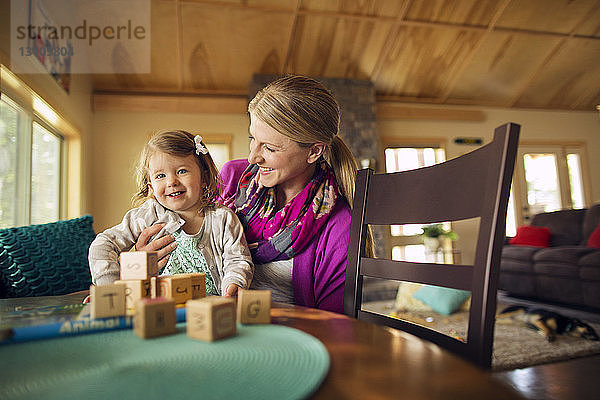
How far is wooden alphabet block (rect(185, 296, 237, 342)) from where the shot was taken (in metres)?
0.51

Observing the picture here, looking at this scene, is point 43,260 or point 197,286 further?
point 43,260

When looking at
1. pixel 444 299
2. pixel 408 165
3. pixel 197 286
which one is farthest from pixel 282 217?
pixel 408 165

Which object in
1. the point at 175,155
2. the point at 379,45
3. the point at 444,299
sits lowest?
the point at 444,299

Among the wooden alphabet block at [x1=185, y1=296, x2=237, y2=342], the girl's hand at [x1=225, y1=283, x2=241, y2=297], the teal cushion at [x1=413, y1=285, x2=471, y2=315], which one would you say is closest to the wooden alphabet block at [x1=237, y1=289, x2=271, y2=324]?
the wooden alphabet block at [x1=185, y1=296, x2=237, y2=342]

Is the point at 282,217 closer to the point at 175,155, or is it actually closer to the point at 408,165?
the point at 175,155

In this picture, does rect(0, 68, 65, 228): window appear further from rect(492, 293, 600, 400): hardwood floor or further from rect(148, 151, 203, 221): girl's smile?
rect(492, 293, 600, 400): hardwood floor

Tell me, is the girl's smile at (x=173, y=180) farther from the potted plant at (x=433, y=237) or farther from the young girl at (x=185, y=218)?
the potted plant at (x=433, y=237)

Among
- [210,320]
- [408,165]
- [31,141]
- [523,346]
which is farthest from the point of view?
[408,165]

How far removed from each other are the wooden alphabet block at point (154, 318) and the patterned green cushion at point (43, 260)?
1454 mm

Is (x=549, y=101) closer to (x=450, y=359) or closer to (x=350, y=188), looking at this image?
(x=350, y=188)

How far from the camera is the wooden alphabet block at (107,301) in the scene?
2.04ft

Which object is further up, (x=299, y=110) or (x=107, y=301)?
(x=299, y=110)

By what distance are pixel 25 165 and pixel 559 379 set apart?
157 inches

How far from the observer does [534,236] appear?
4910mm
